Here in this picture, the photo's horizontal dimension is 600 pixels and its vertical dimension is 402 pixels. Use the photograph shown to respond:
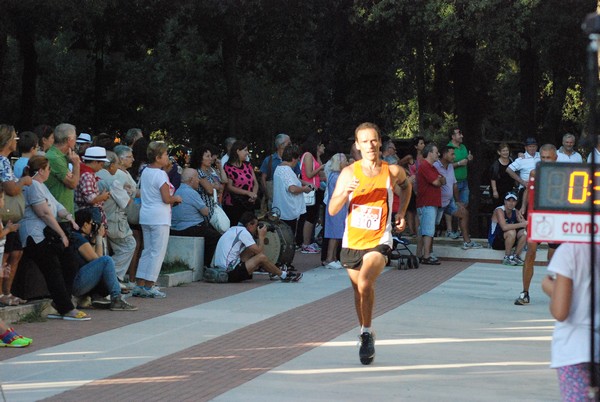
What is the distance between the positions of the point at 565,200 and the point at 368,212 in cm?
473

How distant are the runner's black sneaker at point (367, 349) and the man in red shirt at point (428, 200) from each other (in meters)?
9.16

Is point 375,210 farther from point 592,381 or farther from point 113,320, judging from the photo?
point 592,381

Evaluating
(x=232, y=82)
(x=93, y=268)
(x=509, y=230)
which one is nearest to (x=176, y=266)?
(x=93, y=268)

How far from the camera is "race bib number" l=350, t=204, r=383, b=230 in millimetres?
10039

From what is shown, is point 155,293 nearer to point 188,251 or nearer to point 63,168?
point 188,251

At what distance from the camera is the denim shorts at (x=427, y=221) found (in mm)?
19000

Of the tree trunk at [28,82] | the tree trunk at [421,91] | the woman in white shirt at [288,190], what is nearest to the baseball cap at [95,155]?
the woman in white shirt at [288,190]

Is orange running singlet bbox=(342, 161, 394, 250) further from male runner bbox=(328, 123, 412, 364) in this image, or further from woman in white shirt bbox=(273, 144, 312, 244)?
woman in white shirt bbox=(273, 144, 312, 244)

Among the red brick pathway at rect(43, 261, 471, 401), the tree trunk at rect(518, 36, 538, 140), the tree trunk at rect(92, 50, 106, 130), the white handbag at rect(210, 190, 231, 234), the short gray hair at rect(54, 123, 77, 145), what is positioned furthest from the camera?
the tree trunk at rect(92, 50, 106, 130)

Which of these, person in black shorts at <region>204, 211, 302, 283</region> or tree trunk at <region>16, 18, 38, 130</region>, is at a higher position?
tree trunk at <region>16, 18, 38, 130</region>

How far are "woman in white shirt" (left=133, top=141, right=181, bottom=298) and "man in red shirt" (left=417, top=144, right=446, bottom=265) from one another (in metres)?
5.78

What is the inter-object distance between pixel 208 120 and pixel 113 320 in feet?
95.9

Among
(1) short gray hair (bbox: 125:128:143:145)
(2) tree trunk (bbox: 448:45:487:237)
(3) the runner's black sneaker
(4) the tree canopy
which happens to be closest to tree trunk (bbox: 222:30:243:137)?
(4) the tree canopy

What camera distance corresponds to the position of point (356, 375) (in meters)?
9.45
